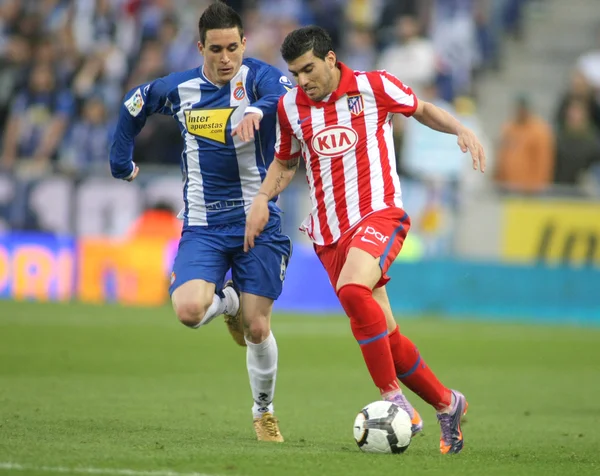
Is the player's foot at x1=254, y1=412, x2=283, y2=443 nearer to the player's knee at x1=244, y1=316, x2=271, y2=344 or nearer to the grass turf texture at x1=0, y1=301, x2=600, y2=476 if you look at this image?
the grass turf texture at x1=0, y1=301, x2=600, y2=476

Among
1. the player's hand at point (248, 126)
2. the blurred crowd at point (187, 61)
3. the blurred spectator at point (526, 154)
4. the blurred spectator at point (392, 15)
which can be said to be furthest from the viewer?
the blurred spectator at point (392, 15)

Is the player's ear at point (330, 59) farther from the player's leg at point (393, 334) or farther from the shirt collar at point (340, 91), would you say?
the player's leg at point (393, 334)

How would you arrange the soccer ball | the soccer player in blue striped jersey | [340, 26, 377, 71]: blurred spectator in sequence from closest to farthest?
the soccer ball, the soccer player in blue striped jersey, [340, 26, 377, 71]: blurred spectator

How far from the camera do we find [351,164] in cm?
718

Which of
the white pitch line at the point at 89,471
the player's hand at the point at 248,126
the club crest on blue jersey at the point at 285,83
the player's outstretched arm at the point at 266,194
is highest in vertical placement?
the club crest on blue jersey at the point at 285,83

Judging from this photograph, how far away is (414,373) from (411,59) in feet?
43.6

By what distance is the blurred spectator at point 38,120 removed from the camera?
2016cm

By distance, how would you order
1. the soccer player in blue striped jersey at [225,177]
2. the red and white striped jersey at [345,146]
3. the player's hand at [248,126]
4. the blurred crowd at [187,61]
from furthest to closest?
the blurred crowd at [187,61]
the soccer player in blue striped jersey at [225,177]
the red and white striped jersey at [345,146]
the player's hand at [248,126]

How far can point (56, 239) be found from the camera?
59.6 feet

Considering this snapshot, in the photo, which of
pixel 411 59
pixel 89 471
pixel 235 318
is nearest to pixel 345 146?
pixel 235 318

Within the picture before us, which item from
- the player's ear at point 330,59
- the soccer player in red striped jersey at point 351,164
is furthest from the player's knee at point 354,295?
the player's ear at point 330,59

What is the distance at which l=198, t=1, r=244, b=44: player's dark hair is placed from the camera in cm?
755

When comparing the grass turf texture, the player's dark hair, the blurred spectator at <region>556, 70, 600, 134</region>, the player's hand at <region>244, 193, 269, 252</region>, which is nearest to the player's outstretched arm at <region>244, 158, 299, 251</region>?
the player's hand at <region>244, 193, 269, 252</region>

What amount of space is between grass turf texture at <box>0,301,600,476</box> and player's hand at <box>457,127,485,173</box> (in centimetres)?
167
